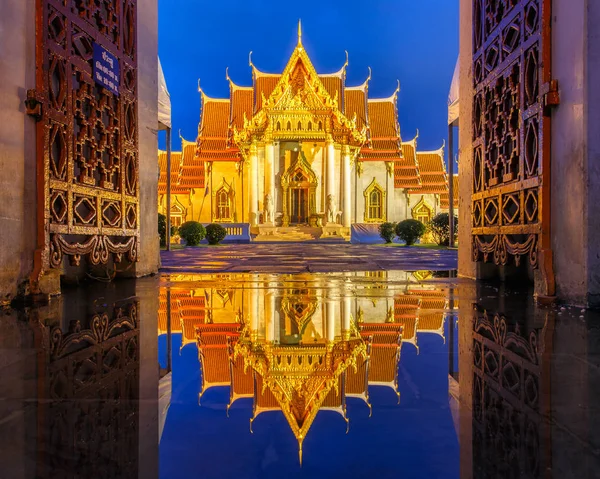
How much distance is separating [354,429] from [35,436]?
2.66 ft

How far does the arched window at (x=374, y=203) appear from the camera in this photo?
109ft

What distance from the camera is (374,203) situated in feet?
110

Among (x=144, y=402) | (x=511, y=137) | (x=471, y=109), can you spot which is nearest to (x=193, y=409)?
(x=144, y=402)

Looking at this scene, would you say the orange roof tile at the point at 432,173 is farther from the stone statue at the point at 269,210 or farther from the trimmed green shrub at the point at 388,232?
the stone statue at the point at 269,210

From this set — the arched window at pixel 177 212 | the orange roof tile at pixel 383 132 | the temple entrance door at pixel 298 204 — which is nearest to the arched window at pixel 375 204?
the orange roof tile at pixel 383 132

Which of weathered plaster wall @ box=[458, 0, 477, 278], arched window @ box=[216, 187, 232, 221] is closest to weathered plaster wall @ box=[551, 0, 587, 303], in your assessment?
weathered plaster wall @ box=[458, 0, 477, 278]

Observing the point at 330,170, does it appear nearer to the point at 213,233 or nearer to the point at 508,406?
the point at 213,233

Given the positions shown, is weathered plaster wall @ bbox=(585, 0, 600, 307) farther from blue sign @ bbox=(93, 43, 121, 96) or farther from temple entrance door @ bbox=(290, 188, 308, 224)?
temple entrance door @ bbox=(290, 188, 308, 224)

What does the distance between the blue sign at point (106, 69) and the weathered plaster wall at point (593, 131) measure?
415 cm

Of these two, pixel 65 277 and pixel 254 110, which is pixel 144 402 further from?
pixel 254 110

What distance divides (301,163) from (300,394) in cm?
2841

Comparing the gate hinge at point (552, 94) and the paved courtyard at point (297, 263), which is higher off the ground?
the gate hinge at point (552, 94)

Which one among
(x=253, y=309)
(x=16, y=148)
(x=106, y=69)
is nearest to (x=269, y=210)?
(x=106, y=69)

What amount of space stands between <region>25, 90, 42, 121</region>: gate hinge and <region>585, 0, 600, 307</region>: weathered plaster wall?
3.83m
